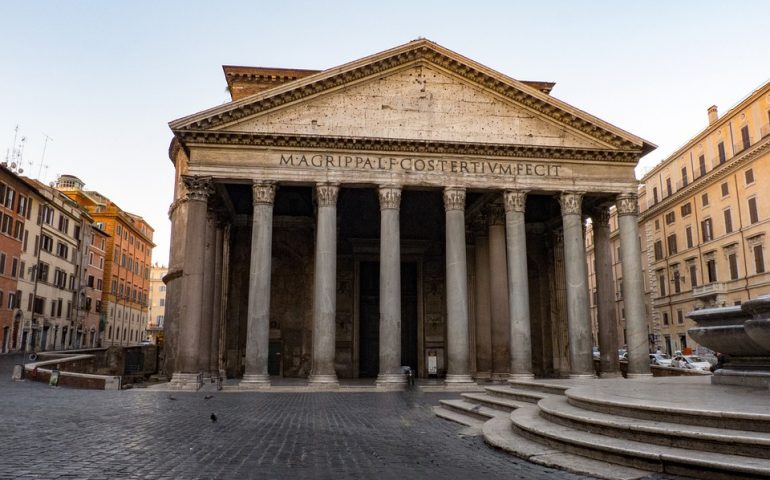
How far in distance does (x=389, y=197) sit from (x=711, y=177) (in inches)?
1148

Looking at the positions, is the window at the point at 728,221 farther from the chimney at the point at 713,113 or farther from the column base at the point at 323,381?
the column base at the point at 323,381

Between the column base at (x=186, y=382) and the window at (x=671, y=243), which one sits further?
the window at (x=671, y=243)

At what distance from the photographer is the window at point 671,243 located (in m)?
45.0

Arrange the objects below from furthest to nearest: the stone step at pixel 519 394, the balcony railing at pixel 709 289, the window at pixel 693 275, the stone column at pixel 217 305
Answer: the window at pixel 693 275
the balcony railing at pixel 709 289
the stone column at pixel 217 305
the stone step at pixel 519 394

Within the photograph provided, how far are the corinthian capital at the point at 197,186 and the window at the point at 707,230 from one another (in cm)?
3495

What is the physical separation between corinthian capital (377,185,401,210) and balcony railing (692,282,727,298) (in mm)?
27747

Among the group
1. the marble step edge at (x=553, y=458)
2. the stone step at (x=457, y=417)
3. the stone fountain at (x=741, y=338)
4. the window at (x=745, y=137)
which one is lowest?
the stone step at (x=457, y=417)

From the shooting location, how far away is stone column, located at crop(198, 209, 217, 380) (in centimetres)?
2062

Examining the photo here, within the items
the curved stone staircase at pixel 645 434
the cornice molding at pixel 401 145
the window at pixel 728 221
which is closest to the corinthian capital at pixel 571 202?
the cornice molding at pixel 401 145

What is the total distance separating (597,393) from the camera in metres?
9.04

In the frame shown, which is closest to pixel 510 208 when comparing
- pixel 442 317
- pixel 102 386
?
pixel 442 317

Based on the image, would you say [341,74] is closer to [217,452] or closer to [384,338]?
[384,338]

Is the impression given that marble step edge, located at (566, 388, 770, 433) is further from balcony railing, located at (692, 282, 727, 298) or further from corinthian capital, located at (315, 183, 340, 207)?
balcony railing, located at (692, 282, 727, 298)

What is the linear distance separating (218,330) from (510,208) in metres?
13.2
